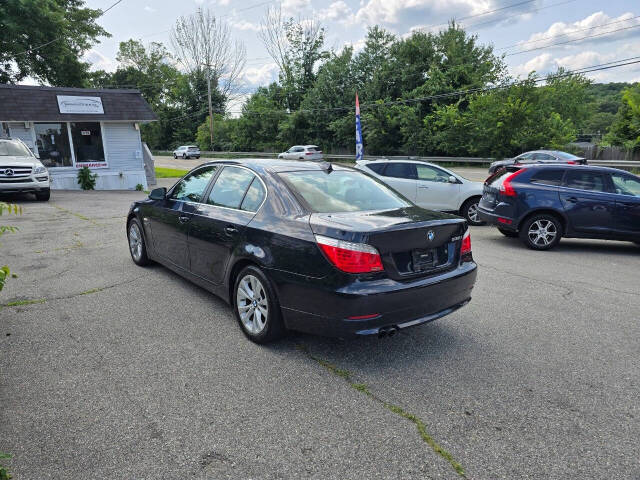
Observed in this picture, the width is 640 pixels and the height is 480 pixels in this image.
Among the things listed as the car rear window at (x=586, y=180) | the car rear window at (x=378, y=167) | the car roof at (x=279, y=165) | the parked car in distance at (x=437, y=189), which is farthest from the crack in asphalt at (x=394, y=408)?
the car rear window at (x=378, y=167)

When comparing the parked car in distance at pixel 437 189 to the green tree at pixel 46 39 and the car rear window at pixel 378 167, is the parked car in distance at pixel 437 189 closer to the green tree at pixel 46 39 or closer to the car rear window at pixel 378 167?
the car rear window at pixel 378 167

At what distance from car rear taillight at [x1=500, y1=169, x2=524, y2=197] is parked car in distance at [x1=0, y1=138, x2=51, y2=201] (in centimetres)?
1237

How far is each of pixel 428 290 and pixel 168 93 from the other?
73.9 metres

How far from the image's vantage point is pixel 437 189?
34.8 ft

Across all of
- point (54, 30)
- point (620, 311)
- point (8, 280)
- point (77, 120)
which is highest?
point (54, 30)

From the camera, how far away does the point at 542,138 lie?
29.4 m

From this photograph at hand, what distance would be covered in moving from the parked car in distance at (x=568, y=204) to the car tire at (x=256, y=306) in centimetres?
608

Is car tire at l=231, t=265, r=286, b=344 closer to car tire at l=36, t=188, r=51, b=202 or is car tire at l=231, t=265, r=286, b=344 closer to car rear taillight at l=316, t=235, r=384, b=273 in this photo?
car rear taillight at l=316, t=235, r=384, b=273

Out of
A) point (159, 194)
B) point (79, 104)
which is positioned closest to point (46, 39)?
point (79, 104)

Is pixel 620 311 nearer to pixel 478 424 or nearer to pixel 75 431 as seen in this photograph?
pixel 478 424

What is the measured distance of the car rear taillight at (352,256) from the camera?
317 cm

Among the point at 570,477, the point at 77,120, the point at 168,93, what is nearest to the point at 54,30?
the point at 77,120

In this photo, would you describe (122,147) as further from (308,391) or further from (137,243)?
(308,391)

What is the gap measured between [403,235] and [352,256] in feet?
1.57
